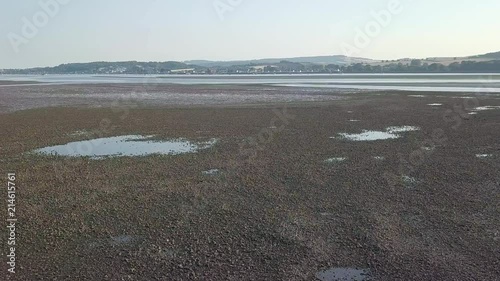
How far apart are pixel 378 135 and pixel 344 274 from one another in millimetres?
15956

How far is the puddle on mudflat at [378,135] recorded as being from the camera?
21344mm

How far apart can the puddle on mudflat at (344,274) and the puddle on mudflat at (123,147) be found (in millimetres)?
11170

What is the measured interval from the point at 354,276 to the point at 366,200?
433 cm

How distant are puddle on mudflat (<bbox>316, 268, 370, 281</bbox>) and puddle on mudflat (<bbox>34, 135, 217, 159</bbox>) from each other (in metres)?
11.2

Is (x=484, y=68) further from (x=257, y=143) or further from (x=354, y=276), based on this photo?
(x=354, y=276)

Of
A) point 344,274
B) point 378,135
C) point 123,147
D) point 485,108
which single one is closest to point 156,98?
point 123,147

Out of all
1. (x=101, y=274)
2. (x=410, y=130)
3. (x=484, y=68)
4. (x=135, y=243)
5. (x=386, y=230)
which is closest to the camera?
(x=101, y=274)

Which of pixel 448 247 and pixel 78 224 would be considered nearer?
pixel 448 247

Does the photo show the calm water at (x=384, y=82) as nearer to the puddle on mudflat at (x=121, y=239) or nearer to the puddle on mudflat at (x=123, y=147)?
the puddle on mudflat at (x=123, y=147)

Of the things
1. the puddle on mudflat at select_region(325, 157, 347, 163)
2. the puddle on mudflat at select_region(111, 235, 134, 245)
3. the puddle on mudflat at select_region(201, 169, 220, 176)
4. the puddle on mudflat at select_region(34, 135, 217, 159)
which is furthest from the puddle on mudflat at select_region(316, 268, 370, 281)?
the puddle on mudflat at select_region(34, 135, 217, 159)

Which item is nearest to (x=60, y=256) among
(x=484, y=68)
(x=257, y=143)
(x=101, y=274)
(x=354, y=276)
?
(x=101, y=274)

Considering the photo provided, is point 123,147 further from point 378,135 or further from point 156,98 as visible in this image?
point 156,98

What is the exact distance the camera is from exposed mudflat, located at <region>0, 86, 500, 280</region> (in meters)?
7.77

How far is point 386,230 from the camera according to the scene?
9398mm
